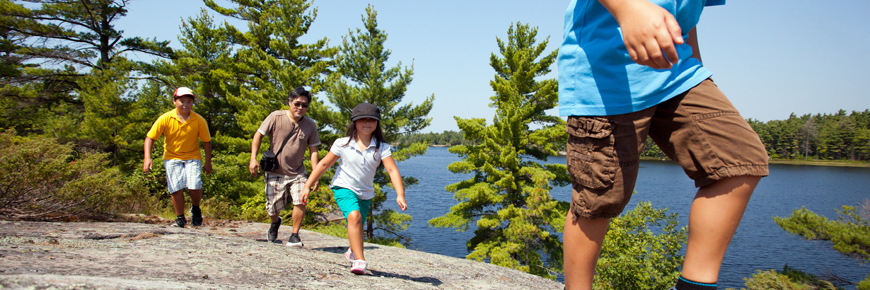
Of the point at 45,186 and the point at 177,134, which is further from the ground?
the point at 177,134

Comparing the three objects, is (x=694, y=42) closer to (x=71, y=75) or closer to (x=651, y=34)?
(x=651, y=34)

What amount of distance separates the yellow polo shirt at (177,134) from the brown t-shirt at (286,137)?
0.92 metres

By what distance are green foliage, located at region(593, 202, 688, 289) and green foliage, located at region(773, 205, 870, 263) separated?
4493mm

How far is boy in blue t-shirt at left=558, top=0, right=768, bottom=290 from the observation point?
3.95 feet

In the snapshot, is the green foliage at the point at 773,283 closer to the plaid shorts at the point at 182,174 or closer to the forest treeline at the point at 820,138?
the plaid shorts at the point at 182,174

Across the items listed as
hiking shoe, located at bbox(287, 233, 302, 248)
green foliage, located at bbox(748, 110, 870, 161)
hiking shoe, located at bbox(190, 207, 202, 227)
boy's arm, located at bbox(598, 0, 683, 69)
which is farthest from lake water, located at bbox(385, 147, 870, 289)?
green foliage, located at bbox(748, 110, 870, 161)

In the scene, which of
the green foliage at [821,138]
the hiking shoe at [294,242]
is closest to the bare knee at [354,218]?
the hiking shoe at [294,242]

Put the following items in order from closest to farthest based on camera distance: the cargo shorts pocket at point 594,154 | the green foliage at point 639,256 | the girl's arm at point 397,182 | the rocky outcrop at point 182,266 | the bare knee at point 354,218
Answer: the cargo shorts pocket at point 594,154, the rocky outcrop at point 182,266, the girl's arm at point 397,182, the bare knee at point 354,218, the green foliage at point 639,256

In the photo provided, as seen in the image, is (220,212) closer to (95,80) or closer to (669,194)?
(95,80)

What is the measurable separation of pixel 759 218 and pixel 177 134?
43748mm

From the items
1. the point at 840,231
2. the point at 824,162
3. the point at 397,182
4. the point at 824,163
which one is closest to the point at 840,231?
the point at 840,231

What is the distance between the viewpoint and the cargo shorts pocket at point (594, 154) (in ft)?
4.36

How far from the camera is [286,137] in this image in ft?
16.8

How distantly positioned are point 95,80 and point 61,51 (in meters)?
3.47
